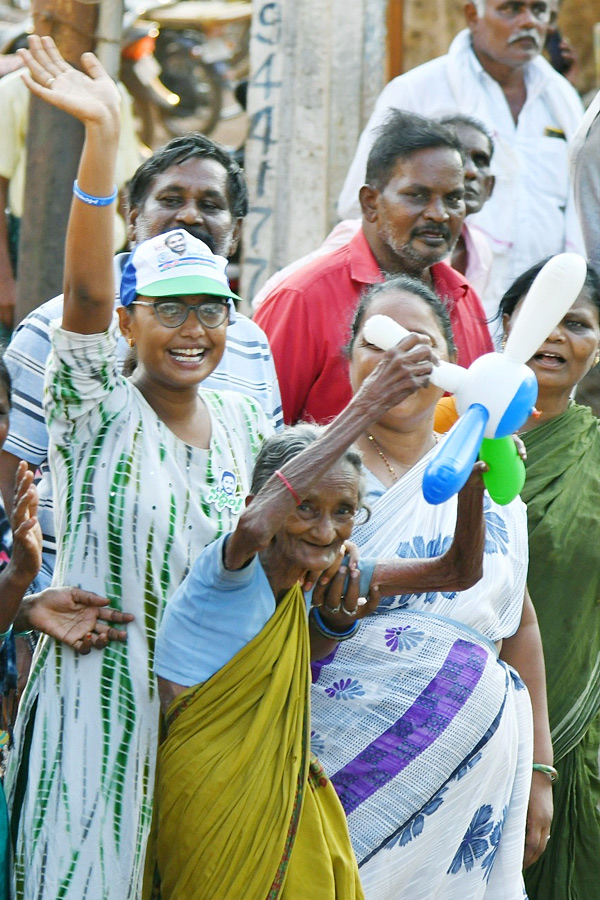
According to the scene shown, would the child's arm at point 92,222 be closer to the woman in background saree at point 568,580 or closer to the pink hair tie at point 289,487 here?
the pink hair tie at point 289,487

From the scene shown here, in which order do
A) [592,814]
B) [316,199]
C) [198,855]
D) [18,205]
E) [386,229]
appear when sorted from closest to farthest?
[198,855] < [592,814] < [386,229] < [18,205] < [316,199]

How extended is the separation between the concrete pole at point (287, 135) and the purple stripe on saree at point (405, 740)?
3656 millimetres

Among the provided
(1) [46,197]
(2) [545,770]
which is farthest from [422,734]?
(1) [46,197]

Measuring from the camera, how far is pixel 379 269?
4.06 meters

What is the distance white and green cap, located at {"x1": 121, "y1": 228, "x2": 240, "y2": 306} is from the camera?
9.14 ft

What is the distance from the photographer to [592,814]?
383 centimetres

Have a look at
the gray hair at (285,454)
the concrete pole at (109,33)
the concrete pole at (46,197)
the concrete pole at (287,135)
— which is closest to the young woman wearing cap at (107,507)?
the gray hair at (285,454)

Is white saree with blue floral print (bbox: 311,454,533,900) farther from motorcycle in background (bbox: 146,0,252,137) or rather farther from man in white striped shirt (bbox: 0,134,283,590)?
motorcycle in background (bbox: 146,0,252,137)

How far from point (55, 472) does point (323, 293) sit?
1.36 m

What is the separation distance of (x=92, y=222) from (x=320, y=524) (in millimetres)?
723

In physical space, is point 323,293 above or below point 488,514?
above

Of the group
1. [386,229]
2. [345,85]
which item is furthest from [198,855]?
[345,85]

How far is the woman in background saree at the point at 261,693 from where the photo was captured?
252cm

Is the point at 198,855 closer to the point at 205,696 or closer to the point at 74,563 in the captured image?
the point at 205,696
